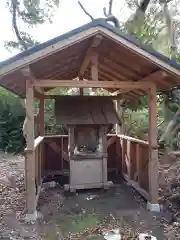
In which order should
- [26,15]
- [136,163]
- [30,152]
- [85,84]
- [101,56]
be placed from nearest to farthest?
[30,152] < [85,84] < [101,56] < [136,163] < [26,15]

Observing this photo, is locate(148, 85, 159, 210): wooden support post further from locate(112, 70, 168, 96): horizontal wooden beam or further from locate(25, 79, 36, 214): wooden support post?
locate(25, 79, 36, 214): wooden support post

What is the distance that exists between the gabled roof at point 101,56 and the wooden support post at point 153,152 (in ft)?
1.39

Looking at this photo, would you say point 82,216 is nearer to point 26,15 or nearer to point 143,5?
point 143,5

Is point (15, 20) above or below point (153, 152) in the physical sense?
above

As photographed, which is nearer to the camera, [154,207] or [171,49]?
[154,207]

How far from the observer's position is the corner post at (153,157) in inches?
208

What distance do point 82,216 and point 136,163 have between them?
2.23 metres

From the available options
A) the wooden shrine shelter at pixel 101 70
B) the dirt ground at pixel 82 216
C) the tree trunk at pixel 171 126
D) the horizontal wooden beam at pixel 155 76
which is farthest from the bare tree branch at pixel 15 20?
the horizontal wooden beam at pixel 155 76

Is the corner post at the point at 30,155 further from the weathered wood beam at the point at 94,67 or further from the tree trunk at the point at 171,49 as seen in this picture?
the tree trunk at the point at 171,49

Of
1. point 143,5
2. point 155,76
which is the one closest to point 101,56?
point 155,76

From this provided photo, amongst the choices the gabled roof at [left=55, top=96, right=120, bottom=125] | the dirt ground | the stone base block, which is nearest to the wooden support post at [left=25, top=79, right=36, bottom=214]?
the dirt ground

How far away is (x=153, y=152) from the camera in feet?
17.5

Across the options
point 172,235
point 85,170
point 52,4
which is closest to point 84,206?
point 85,170

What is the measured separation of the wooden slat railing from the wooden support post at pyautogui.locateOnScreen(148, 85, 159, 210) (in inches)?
13.2
